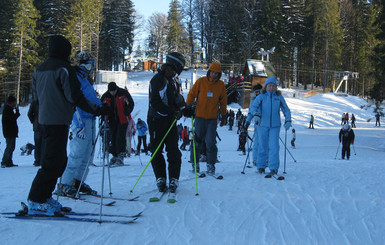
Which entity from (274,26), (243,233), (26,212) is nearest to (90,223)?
(26,212)

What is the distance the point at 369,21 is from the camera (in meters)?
53.4

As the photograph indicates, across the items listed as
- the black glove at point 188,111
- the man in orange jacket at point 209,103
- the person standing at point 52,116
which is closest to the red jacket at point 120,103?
the man in orange jacket at point 209,103

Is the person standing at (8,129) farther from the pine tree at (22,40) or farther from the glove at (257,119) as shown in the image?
the pine tree at (22,40)

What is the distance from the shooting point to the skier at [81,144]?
454cm

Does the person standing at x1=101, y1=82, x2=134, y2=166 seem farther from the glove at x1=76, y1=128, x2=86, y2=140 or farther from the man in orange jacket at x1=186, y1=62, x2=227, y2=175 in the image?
the glove at x1=76, y1=128, x2=86, y2=140

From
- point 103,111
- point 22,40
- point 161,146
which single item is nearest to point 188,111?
point 161,146

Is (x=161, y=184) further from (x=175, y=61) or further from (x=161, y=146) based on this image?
(x=175, y=61)

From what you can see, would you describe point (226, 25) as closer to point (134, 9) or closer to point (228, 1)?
point (228, 1)

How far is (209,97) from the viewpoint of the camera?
6305 millimetres

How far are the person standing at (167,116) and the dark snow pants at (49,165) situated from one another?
1.48 meters

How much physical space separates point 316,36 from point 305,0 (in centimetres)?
694

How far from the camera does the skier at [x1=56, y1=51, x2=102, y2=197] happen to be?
4543 millimetres

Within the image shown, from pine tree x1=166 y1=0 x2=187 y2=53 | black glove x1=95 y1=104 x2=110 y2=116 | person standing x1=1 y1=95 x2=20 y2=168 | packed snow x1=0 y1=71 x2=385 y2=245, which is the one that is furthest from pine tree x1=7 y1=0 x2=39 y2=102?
black glove x1=95 y1=104 x2=110 y2=116

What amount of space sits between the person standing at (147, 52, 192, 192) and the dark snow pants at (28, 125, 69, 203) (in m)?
1.48
